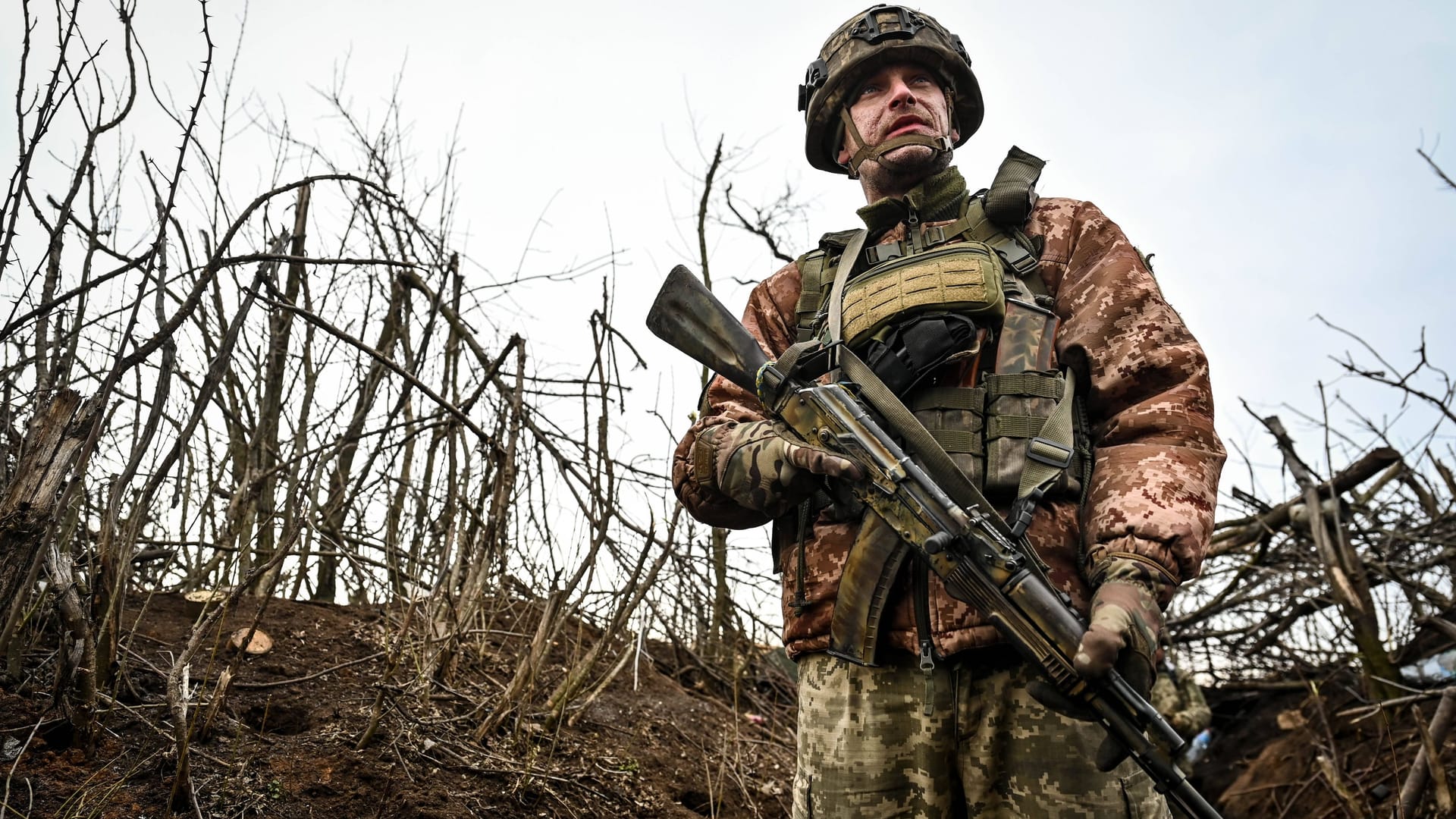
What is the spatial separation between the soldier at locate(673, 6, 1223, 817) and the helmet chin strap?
0.04 feet

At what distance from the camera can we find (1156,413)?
1961 millimetres

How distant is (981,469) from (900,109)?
0.95 m

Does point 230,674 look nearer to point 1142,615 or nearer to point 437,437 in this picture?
point 437,437

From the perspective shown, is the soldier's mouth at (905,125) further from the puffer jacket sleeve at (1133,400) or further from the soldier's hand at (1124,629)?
the soldier's hand at (1124,629)

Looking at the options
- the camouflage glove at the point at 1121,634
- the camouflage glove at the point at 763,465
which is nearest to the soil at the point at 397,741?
the camouflage glove at the point at 763,465

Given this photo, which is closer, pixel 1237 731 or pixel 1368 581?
pixel 1368 581

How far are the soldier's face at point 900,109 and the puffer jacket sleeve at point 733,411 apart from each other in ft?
1.24

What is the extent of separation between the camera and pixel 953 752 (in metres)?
1.90

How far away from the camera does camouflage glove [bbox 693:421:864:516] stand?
1.99 m

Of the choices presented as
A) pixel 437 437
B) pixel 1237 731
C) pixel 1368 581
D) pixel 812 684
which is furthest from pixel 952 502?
pixel 1237 731

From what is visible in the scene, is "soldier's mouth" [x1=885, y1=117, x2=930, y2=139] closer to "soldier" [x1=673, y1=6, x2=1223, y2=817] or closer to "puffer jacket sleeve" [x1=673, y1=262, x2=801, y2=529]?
"soldier" [x1=673, y1=6, x2=1223, y2=817]

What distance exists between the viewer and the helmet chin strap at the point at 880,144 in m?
2.37

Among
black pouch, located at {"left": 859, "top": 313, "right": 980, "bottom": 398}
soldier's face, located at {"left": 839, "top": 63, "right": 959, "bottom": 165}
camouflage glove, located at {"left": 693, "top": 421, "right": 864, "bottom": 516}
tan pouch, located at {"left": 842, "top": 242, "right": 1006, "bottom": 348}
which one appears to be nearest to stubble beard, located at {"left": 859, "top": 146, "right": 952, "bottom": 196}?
soldier's face, located at {"left": 839, "top": 63, "right": 959, "bottom": 165}

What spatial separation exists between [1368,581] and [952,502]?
4743mm
